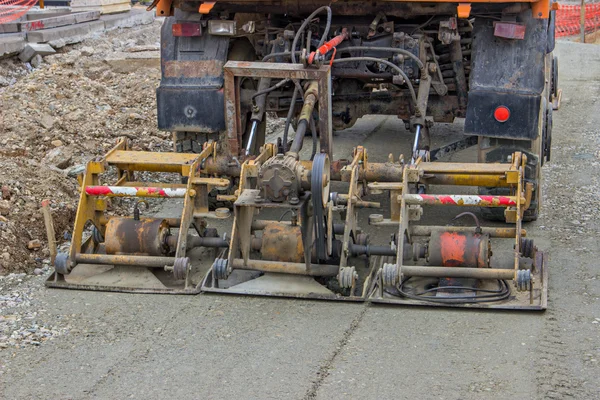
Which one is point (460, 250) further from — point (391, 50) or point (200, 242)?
point (391, 50)

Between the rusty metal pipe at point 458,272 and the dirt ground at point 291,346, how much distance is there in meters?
0.22

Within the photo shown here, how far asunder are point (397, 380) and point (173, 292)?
182 cm

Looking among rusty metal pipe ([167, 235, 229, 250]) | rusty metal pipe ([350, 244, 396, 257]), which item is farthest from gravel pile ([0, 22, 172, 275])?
rusty metal pipe ([350, 244, 396, 257])

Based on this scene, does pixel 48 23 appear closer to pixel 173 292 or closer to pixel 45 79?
pixel 45 79

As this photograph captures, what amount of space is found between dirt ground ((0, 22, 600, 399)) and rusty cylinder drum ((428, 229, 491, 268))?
0.35 meters

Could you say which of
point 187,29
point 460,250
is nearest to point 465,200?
point 460,250

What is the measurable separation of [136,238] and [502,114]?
110 inches

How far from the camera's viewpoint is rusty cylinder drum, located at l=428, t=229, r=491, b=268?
19.5 feet

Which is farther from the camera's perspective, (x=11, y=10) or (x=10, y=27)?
(x=11, y=10)

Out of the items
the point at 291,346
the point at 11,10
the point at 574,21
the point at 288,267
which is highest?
the point at 11,10

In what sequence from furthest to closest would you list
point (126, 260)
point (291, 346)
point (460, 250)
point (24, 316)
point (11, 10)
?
point (11, 10) → point (126, 260) → point (460, 250) → point (24, 316) → point (291, 346)

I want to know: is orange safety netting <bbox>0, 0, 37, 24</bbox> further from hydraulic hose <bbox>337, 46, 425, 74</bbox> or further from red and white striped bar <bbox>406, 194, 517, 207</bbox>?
red and white striped bar <bbox>406, 194, 517, 207</bbox>

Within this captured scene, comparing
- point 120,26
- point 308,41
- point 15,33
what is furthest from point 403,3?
point 120,26

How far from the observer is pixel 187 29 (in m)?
7.44
